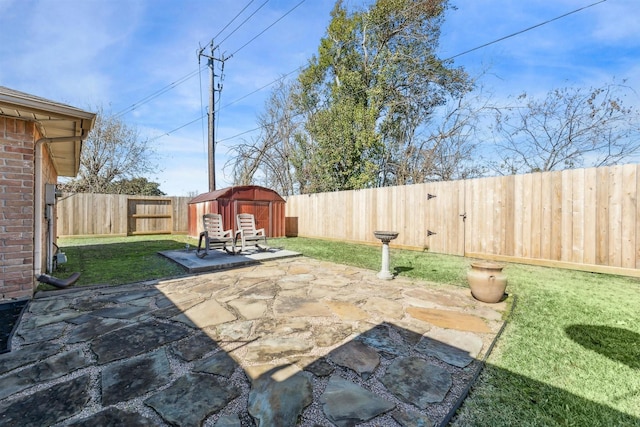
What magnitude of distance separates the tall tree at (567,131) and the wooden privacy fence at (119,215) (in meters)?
13.5

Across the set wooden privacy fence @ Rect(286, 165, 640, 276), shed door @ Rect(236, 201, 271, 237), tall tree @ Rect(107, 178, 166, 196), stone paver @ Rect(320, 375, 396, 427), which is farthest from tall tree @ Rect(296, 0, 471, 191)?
tall tree @ Rect(107, 178, 166, 196)

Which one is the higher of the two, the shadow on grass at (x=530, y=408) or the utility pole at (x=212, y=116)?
the utility pole at (x=212, y=116)

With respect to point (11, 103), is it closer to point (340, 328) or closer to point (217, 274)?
point (217, 274)

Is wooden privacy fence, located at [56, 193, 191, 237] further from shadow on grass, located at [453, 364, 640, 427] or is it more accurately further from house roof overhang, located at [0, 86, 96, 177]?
shadow on grass, located at [453, 364, 640, 427]

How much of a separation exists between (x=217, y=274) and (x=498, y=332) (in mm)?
3964

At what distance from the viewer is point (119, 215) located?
11281 mm

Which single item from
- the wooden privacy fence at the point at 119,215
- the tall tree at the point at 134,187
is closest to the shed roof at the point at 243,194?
the wooden privacy fence at the point at 119,215

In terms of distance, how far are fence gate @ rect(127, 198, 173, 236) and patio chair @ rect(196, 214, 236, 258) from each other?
733cm

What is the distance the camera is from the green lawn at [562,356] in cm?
146

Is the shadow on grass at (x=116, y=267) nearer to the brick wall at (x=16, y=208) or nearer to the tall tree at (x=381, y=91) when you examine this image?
the brick wall at (x=16, y=208)

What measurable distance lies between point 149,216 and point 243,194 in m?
5.13

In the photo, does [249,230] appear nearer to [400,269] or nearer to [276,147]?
[400,269]

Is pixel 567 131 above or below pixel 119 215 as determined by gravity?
above

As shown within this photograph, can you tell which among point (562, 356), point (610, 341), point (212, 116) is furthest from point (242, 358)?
point (212, 116)
